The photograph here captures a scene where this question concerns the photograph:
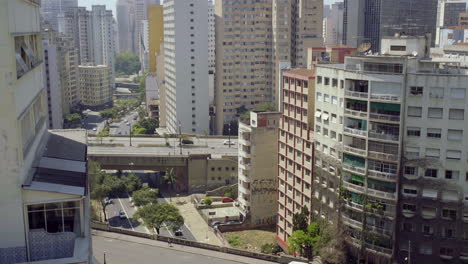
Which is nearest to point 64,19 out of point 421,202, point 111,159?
point 111,159

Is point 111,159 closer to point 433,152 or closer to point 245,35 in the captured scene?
point 245,35

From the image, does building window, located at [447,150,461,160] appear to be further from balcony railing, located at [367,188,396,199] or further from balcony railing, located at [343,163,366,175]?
balcony railing, located at [343,163,366,175]

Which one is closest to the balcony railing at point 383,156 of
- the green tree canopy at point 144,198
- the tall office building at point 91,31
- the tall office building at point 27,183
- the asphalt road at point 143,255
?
the asphalt road at point 143,255

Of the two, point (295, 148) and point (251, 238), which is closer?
point (295, 148)

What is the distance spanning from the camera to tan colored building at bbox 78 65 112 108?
141625 millimetres

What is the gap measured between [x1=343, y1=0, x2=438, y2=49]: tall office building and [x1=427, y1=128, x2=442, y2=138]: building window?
8941cm

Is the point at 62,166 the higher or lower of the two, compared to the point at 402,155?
higher

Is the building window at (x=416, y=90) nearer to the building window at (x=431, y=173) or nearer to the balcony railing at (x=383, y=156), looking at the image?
the balcony railing at (x=383, y=156)

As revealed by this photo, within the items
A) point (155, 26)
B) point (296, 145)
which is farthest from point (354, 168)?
point (155, 26)

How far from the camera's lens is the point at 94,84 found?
470 feet

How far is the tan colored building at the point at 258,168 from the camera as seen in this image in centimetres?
5591

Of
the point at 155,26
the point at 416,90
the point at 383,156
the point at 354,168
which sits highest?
the point at 155,26

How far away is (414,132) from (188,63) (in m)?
63.9

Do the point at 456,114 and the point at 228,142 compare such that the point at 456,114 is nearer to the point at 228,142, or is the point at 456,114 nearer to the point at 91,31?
the point at 228,142
